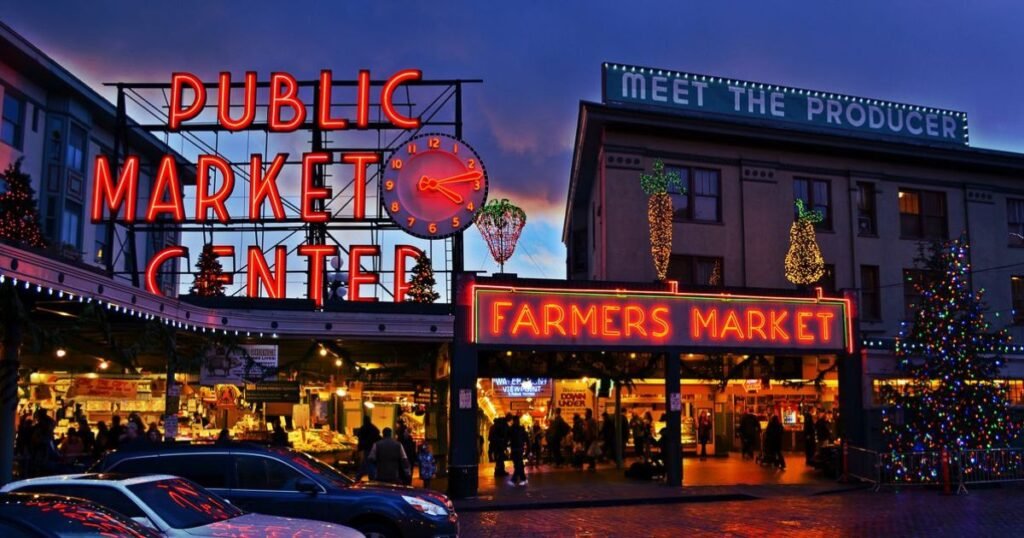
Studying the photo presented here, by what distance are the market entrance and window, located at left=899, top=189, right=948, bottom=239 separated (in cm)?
603

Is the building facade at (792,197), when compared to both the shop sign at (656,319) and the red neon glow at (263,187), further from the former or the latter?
the red neon glow at (263,187)

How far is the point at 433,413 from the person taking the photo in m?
27.6

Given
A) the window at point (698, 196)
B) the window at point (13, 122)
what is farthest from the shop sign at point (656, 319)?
the window at point (13, 122)

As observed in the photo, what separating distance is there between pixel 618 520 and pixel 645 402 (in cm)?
1530

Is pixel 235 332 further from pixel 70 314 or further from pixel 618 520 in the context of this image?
pixel 618 520

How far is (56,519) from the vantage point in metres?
6.19

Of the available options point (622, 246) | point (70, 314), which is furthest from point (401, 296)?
point (70, 314)

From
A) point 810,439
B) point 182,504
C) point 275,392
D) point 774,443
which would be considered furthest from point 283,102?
point 182,504

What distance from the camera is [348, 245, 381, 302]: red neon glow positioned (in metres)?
30.2

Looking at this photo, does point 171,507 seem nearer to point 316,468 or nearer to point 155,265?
point 316,468

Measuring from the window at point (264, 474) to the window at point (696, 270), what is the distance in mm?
18595

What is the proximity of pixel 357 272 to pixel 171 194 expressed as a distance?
6638mm

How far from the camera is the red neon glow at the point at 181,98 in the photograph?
3174cm

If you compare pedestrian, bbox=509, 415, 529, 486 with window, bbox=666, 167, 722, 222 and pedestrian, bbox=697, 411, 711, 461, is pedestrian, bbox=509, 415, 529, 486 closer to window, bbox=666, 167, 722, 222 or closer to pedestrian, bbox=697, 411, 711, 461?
window, bbox=666, 167, 722, 222
